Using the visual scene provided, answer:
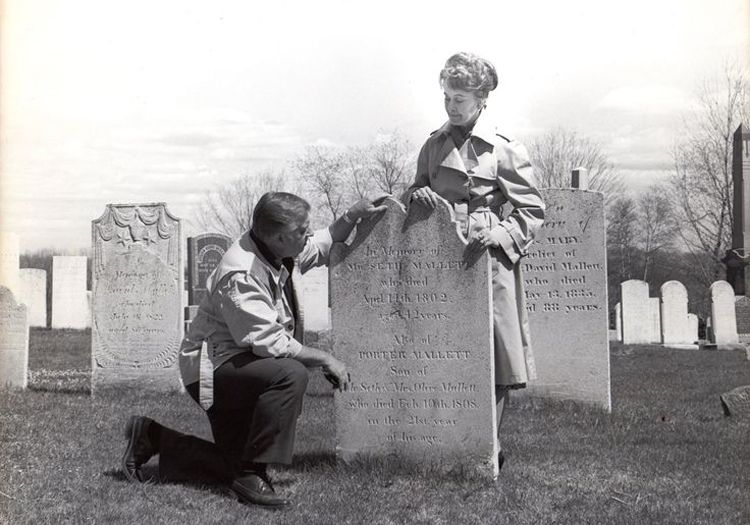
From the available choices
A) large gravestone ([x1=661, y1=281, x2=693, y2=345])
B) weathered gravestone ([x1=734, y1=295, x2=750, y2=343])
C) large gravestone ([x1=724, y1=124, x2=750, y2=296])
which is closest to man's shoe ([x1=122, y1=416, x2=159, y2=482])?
large gravestone ([x1=661, y1=281, x2=693, y2=345])

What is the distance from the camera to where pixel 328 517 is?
4.64m

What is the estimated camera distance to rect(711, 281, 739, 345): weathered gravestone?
19.7m

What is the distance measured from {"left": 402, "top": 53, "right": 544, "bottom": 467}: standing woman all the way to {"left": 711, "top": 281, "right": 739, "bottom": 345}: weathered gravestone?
15.4 m

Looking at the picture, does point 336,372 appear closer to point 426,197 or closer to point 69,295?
point 426,197

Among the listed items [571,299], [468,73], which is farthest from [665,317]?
[468,73]

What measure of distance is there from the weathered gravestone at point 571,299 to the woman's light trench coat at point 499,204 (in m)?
3.61

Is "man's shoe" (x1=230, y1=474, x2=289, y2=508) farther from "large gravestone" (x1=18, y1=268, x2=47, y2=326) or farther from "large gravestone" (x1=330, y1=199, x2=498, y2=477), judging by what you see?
"large gravestone" (x1=18, y1=268, x2=47, y2=326)

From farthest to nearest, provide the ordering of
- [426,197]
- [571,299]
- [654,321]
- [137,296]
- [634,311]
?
[654,321], [634,311], [137,296], [571,299], [426,197]

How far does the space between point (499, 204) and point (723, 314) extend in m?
15.6

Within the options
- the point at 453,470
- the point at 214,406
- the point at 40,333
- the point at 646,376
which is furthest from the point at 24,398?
the point at 40,333

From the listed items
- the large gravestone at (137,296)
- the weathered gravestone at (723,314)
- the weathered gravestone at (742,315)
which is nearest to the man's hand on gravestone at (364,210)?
the large gravestone at (137,296)

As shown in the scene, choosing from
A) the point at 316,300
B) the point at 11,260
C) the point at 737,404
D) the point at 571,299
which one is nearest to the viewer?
the point at 737,404

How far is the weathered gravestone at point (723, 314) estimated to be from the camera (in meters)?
19.7

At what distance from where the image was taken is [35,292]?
20234 mm
